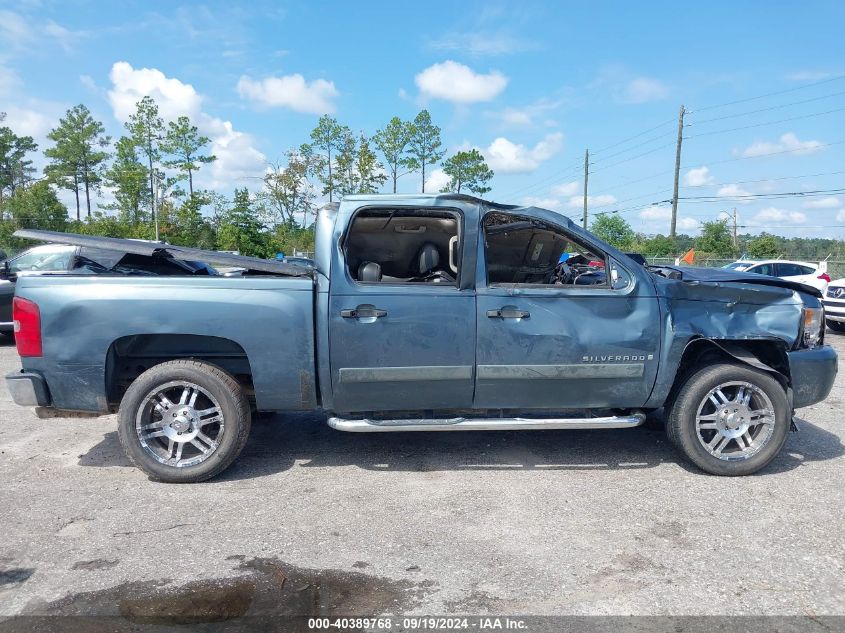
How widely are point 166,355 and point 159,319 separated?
1.66 feet

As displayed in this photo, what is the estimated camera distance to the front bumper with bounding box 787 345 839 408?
4438 mm

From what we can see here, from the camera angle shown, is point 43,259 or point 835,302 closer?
point 43,259

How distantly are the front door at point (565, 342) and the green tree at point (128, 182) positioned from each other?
5035 cm

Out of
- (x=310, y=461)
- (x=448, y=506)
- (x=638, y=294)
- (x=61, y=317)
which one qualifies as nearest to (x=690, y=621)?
(x=448, y=506)

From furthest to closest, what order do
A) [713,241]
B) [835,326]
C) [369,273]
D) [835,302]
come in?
[713,241] → [835,326] → [835,302] → [369,273]

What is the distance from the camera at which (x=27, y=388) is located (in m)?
4.14

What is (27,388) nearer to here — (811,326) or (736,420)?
(736,420)

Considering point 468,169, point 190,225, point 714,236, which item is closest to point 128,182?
point 190,225

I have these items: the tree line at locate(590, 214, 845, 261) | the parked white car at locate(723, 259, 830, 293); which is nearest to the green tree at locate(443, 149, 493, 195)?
the tree line at locate(590, 214, 845, 261)

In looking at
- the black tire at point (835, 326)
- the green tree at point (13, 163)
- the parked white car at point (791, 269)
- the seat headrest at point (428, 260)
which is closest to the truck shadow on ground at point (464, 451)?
the seat headrest at point (428, 260)

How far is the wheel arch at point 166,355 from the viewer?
441 centimetres

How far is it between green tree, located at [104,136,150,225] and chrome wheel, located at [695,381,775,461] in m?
51.1

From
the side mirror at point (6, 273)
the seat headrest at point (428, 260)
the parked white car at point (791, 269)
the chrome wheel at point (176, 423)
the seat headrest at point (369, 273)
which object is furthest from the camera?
the parked white car at point (791, 269)

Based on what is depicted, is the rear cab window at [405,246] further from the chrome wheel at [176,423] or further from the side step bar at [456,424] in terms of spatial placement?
the chrome wheel at [176,423]
